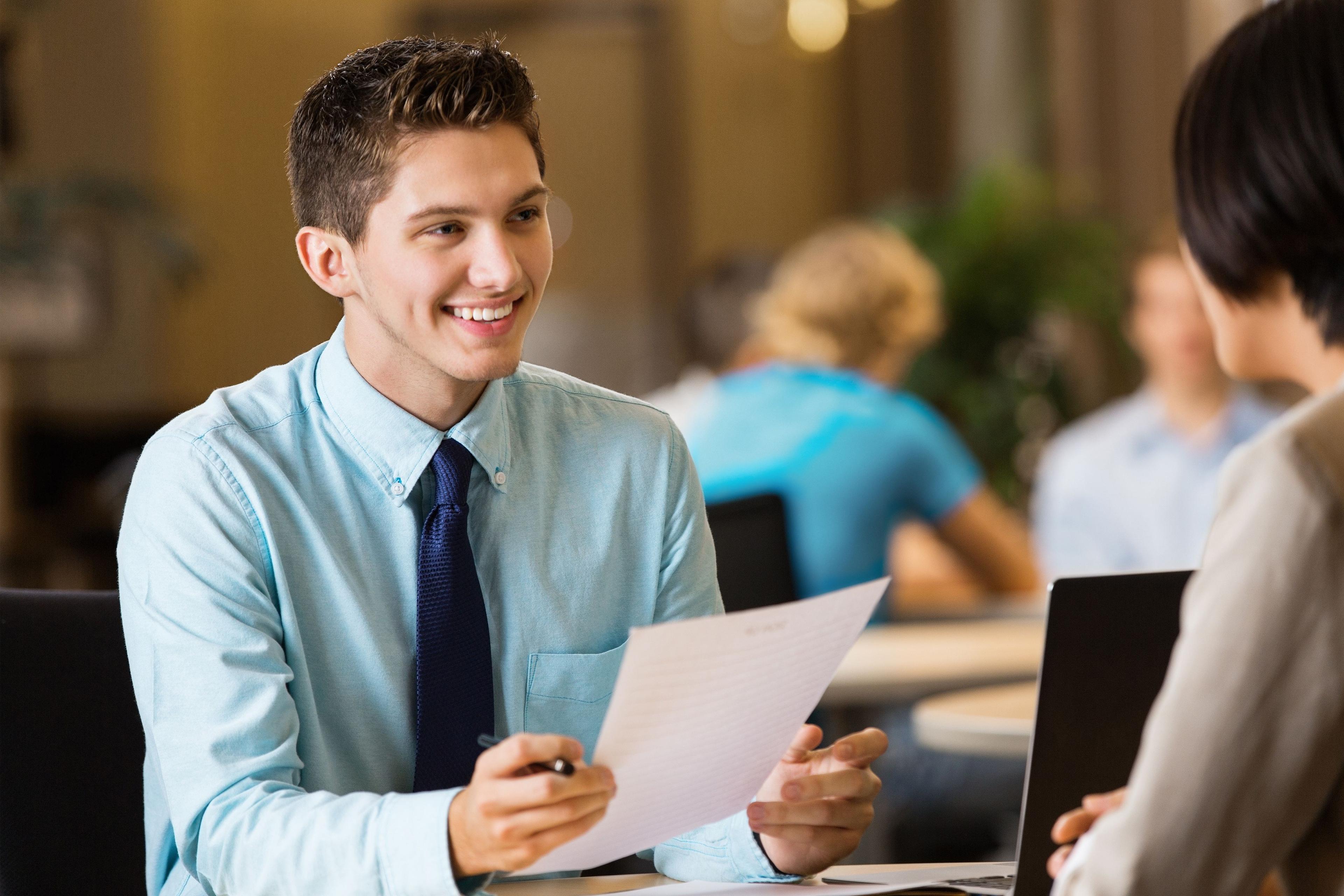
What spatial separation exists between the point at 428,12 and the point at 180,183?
65.1 inches

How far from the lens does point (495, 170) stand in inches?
47.4

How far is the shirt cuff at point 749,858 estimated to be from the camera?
1172 mm

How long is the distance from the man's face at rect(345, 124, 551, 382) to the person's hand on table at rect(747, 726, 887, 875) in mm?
409

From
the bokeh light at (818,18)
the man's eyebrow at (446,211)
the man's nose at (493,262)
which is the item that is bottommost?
the man's nose at (493,262)

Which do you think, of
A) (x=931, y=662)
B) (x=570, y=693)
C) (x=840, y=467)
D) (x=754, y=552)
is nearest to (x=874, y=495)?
(x=840, y=467)

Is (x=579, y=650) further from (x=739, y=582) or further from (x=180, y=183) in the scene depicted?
(x=180, y=183)

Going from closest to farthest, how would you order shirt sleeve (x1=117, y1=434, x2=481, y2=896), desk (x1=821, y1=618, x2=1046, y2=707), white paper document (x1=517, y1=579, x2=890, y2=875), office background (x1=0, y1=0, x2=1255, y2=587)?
white paper document (x1=517, y1=579, x2=890, y2=875), shirt sleeve (x1=117, y1=434, x2=481, y2=896), desk (x1=821, y1=618, x2=1046, y2=707), office background (x1=0, y1=0, x2=1255, y2=587)

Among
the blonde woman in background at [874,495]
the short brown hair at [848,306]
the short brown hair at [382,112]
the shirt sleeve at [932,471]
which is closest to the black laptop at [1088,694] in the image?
the short brown hair at [382,112]

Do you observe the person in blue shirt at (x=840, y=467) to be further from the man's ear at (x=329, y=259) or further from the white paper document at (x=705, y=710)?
the white paper document at (x=705, y=710)

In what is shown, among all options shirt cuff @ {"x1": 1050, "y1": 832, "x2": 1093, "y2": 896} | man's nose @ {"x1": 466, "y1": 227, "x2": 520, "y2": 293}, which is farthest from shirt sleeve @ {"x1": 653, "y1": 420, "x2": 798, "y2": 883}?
shirt cuff @ {"x1": 1050, "y1": 832, "x2": 1093, "y2": 896}

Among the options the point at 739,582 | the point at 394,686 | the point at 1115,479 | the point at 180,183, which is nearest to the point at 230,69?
the point at 180,183

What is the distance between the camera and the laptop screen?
1028 millimetres

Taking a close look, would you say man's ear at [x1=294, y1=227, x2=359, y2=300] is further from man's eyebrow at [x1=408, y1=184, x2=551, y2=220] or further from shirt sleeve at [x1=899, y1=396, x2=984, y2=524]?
shirt sleeve at [x1=899, y1=396, x2=984, y2=524]

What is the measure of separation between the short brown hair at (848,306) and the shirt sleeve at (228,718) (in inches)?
85.0
